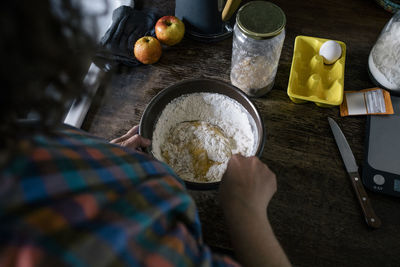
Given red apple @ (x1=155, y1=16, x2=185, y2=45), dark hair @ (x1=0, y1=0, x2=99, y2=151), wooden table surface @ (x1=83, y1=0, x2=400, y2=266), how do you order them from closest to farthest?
dark hair @ (x1=0, y1=0, x2=99, y2=151) < wooden table surface @ (x1=83, y1=0, x2=400, y2=266) < red apple @ (x1=155, y1=16, x2=185, y2=45)

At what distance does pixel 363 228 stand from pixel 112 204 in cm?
60

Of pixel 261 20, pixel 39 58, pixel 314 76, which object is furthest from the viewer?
pixel 314 76

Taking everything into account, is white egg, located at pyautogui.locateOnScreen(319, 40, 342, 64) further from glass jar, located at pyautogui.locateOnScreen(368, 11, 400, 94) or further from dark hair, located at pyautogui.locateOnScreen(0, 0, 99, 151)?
dark hair, located at pyautogui.locateOnScreen(0, 0, 99, 151)

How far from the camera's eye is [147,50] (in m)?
→ 0.88

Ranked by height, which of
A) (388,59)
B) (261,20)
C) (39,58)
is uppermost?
(39,58)

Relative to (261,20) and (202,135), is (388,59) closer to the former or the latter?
(261,20)

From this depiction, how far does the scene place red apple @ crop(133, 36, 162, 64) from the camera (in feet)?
2.88

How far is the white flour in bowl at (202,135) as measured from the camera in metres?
0.73

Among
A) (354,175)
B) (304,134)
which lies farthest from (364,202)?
(304,134)

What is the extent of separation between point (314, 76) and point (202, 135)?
340 mm

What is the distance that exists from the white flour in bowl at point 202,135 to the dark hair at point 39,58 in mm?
407

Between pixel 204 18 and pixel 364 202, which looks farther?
pixel 204 18

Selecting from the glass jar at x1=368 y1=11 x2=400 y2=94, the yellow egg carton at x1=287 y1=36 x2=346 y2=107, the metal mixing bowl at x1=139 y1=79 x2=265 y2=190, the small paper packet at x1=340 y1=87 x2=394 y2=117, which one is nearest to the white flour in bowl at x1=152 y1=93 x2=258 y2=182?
the metal mixing bowl at x1=139 y1=79 x2=265 y2=190

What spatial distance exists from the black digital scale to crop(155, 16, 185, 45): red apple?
0.60m
